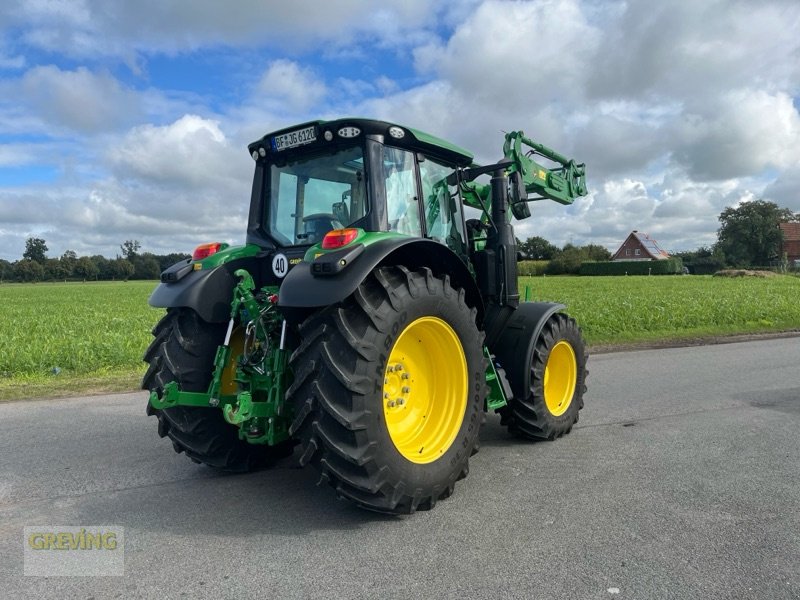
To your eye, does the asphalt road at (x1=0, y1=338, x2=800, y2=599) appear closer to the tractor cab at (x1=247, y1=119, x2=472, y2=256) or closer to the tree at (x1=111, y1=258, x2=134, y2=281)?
the tractor cab at (x1=247, y1=119, x2=472, y2=256)

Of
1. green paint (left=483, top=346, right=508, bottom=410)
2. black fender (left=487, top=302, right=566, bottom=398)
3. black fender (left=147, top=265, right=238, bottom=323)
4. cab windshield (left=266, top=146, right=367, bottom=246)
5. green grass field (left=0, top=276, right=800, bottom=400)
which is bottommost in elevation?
green grass field (left=0, top=276, right=800, bottom=400)

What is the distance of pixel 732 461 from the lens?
4438 mm

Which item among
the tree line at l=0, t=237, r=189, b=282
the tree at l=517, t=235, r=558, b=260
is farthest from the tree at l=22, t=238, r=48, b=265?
the tree at l=517, t=235, r=558, b=260

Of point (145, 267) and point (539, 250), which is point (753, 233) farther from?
point (145, 267)

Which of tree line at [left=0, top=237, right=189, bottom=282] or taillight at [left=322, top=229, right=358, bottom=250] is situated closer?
taillight at [left=322, top=229, right=358, bottom=250]

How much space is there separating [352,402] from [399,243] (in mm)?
999

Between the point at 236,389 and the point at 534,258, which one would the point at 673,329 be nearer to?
the point at 236,389

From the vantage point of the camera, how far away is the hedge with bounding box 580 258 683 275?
63203 millimetres

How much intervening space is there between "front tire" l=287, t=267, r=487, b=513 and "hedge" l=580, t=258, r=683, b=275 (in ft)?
207

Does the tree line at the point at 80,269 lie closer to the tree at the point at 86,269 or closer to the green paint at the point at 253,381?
the tree at the point at 86,269

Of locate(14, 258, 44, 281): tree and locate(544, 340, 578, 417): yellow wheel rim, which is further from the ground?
locate(14, 258, 44, 281): tree

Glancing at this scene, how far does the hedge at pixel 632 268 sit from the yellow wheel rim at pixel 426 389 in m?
63.1

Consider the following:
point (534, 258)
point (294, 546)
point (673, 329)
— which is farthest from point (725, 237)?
point (294, 546)

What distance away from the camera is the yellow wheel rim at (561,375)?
5.46 metres
